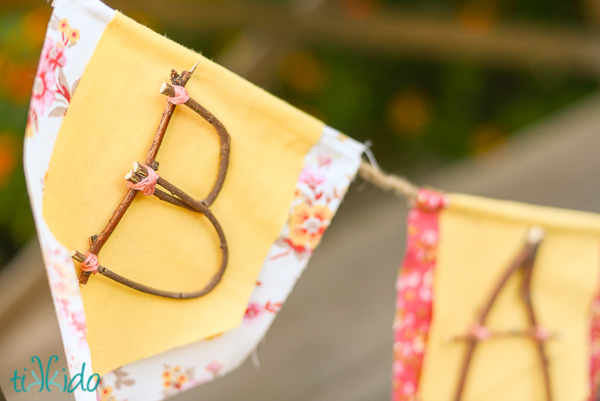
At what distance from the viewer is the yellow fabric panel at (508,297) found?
516mm

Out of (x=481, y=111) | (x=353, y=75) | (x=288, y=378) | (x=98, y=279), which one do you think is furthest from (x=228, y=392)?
(x=481, y=111)

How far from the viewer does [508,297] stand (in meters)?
0.56

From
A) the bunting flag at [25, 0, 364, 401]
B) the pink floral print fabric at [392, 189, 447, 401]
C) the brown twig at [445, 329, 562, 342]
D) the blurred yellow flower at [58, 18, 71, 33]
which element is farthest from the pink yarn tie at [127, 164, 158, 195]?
the brown twig at [445, 329, 562, 342]

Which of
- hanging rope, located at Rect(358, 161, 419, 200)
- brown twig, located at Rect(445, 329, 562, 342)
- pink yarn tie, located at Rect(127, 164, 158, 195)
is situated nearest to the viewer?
pink yarn tie, located at Rect(127, 164, 158, 195)

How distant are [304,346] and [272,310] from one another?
21.1 inches

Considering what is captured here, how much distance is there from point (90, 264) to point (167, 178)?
102 millimetres

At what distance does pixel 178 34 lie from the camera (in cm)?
130

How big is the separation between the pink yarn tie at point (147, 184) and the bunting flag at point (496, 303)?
32cm

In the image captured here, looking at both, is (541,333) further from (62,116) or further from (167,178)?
(62,116)

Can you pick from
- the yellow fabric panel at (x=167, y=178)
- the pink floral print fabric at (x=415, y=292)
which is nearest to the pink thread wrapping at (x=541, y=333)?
the pink floral print fabric at (x=415, y=292)

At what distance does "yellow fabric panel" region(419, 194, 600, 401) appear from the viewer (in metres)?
0.52

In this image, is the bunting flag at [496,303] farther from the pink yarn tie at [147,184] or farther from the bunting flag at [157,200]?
the pink yarn tie at [147,184]

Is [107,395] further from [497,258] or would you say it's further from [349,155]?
[497,258]

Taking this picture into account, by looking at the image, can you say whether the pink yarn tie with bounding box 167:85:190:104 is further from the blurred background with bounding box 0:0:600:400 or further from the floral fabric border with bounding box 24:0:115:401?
the blurred background with bounding box 0:0:600:400
